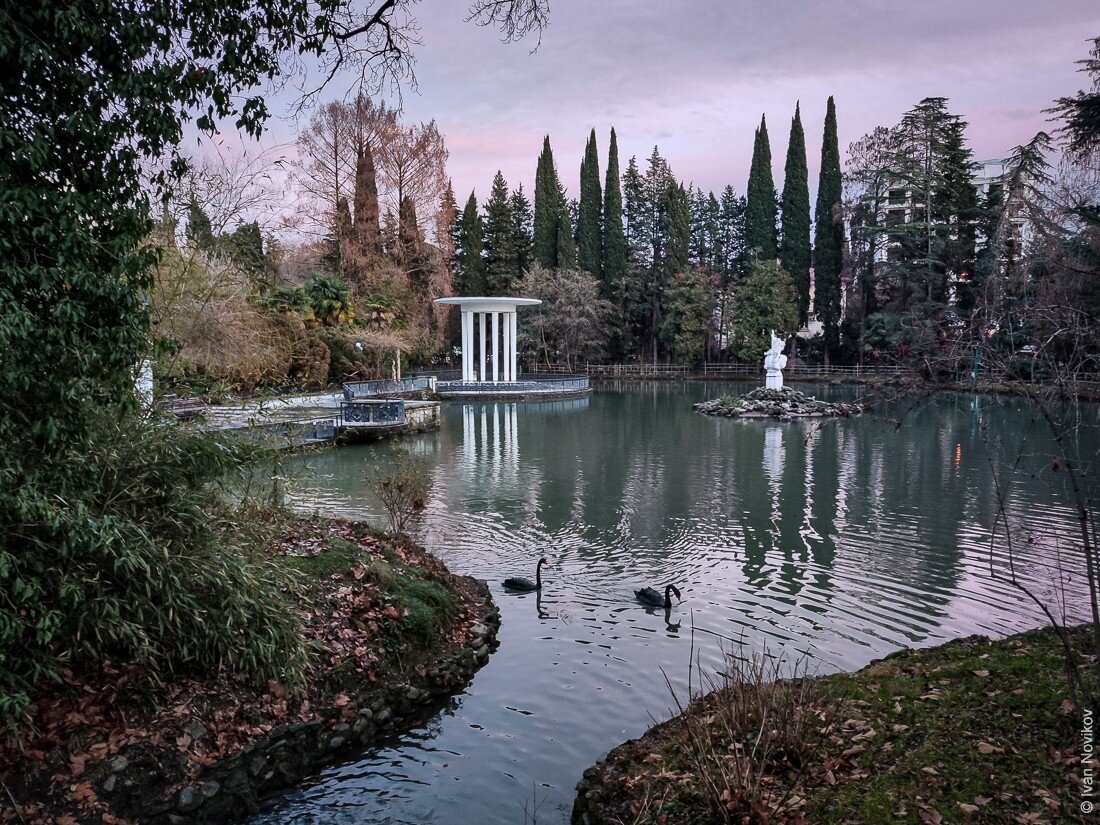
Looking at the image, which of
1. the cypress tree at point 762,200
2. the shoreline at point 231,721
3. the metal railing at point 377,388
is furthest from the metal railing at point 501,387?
the shoreline at point 231,721

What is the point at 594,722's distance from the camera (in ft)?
19.9

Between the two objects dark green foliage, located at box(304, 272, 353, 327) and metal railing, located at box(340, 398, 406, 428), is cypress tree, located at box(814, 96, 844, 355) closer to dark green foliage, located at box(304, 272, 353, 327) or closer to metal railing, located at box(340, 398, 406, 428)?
dark green foliage, located at box(304, 272, 353, 327)

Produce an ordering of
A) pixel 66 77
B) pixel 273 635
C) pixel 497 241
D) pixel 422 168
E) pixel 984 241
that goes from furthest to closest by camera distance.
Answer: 1. pixel 497 241
2. pixel 984 241
3. pixel 422 168
4. pixel 273 635
5. pixel 66 77

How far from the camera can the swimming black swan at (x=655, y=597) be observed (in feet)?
27.6

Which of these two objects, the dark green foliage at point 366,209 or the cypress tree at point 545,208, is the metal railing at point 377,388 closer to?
the dark green foliage at point 366,209

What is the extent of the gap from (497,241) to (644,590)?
42.8 meters

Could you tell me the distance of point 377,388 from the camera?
29156mm

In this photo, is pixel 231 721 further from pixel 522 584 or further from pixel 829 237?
pixel 829 237

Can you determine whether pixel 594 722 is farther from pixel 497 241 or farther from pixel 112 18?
pixel 497 241

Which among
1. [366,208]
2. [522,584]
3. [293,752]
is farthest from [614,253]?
[293,752]

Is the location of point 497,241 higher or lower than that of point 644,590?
higher

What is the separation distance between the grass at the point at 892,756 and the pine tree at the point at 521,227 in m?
47.7

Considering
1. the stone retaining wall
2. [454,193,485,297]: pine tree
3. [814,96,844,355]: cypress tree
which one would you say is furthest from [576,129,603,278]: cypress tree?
the stone retaining wall

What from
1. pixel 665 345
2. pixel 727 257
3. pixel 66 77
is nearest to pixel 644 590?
pixel 66 77
